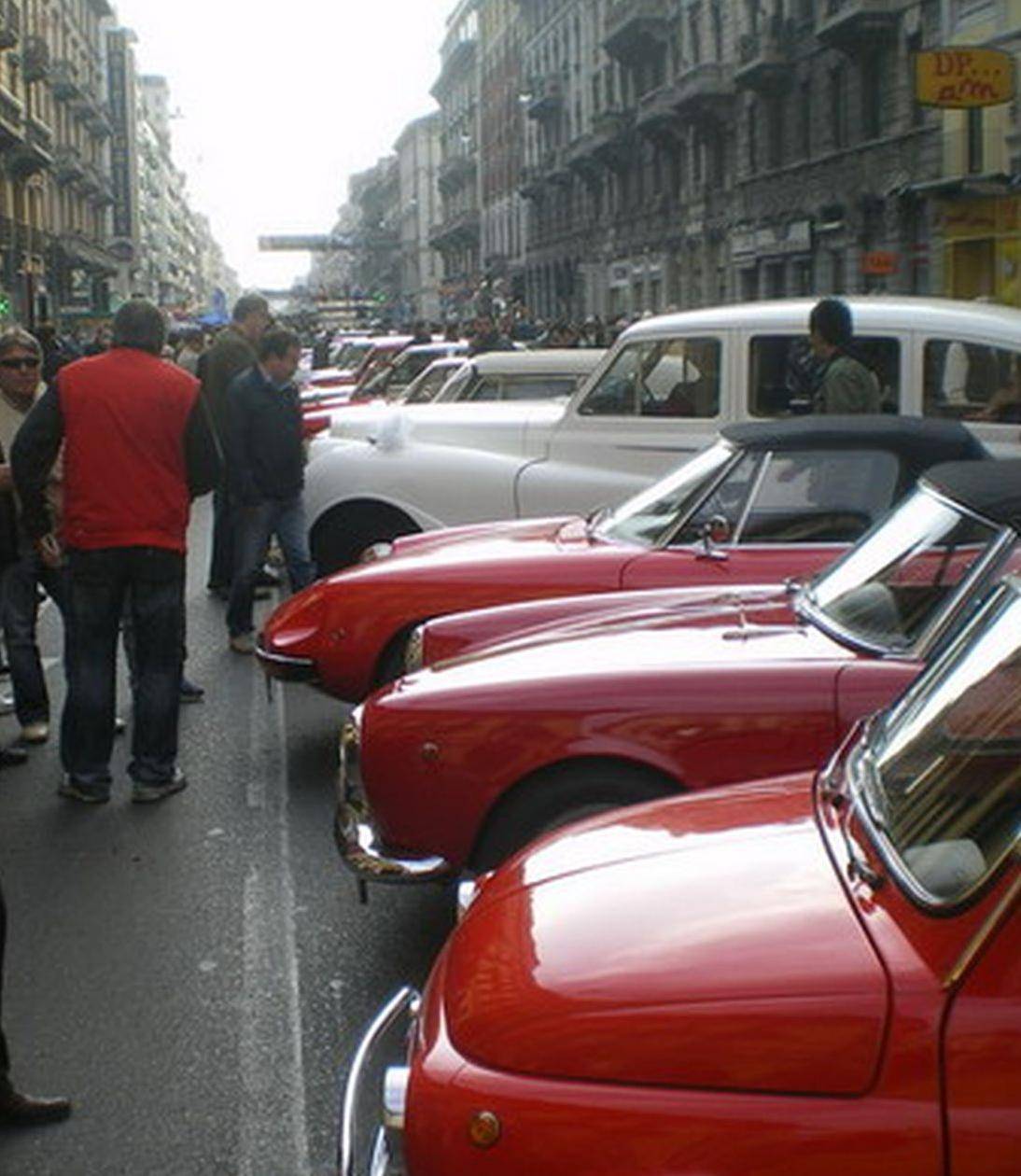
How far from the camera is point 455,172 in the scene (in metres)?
105

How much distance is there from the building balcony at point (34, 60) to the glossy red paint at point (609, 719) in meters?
61.7

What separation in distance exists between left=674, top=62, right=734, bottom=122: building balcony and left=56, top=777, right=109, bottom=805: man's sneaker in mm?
43006

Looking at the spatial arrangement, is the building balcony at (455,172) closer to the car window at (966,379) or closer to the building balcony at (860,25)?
the building balcony at (860,25)

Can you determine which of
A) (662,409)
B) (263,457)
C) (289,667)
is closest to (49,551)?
(289,667)

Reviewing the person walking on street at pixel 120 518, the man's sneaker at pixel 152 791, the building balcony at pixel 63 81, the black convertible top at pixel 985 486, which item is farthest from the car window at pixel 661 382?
the building balcony at pixel 63 81

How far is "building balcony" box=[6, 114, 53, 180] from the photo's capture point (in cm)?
6006

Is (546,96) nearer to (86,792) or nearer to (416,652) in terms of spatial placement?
(86,792)

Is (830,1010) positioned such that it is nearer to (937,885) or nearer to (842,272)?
(937,885)

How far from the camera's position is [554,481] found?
10.5 m

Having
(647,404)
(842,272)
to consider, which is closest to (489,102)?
(842,272)

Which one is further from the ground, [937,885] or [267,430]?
[267,430]

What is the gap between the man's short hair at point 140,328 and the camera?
22.9 feet

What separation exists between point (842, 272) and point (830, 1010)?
39.0 meters

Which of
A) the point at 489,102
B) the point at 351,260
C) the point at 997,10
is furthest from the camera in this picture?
the point at 351,260
